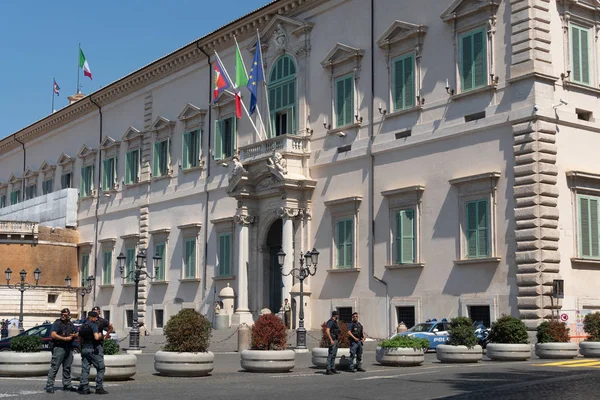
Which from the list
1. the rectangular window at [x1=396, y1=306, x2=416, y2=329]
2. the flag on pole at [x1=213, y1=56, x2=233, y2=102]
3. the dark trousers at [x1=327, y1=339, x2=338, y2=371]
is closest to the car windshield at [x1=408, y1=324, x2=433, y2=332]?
the rectangular window at [x1=396, y1=306, x2=416, y2=329]

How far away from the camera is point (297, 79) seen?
127ft

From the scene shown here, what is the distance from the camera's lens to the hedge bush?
75.1 ft

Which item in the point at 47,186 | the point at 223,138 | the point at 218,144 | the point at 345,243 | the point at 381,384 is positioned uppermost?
the point at 47,186

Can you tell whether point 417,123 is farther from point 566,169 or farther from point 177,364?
point 177,364

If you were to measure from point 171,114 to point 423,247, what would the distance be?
20585 mm

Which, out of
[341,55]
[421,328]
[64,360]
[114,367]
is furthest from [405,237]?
[64,360]

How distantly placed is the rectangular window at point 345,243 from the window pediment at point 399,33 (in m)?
6.92

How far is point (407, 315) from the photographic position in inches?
1277

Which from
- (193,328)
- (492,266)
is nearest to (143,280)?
(492,266)

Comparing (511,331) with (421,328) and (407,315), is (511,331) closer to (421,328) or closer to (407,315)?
(421,328)

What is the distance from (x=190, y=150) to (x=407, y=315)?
694 inches

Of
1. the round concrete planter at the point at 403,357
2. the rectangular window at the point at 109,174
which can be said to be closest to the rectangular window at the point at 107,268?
the rectangular window at the point at 109,174

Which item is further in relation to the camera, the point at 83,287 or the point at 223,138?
the point at 83,287

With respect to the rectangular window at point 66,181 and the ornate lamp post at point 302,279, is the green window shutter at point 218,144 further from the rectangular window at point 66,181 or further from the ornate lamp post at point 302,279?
the rectangular window at point 66,181
